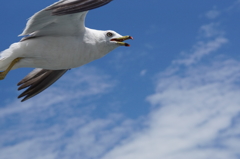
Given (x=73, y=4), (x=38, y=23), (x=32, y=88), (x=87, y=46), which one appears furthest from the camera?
(x=32, y=88)

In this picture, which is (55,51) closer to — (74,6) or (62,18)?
(62,18)

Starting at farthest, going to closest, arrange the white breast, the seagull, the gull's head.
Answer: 1. the gull's head
2. the white breast
3. the seagull

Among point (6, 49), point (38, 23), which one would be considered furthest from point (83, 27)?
point (6, 49)

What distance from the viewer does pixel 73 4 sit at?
8633mm

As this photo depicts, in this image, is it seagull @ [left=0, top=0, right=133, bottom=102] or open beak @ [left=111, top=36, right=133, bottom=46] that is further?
open beak @ [left=111, top=36, right=133, bottom=46]

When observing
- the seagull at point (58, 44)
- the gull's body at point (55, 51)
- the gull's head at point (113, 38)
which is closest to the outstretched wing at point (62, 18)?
the seagull at point (58, 44)

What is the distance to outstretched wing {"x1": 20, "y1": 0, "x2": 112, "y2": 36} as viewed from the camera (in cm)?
860

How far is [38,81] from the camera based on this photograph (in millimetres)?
12195

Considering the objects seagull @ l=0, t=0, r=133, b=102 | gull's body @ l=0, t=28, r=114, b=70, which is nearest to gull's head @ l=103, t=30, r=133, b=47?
seagull @ l=0, t=0, r=133, b=102

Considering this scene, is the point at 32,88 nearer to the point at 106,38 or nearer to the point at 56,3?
the point at 106,38

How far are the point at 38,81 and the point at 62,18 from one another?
9.97 ft

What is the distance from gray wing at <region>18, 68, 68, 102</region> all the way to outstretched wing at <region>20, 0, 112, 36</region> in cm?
243

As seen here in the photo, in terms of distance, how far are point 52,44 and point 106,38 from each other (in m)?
1.36

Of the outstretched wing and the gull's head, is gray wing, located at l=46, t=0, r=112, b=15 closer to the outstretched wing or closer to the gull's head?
the outstretched wing
